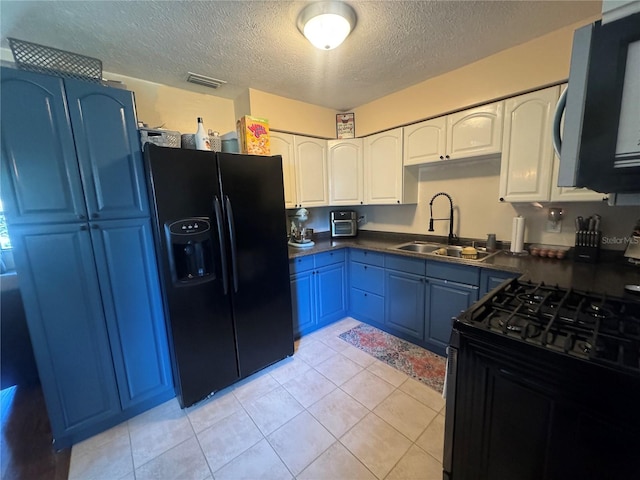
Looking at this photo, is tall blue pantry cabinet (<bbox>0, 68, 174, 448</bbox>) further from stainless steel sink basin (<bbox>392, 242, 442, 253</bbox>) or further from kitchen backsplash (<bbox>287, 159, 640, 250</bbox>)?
stainless steel sink basin (<bbox>392, 242, 442, 253</bbox>)

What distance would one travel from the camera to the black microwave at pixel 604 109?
57 centimetres

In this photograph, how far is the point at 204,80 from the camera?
7.39 feet

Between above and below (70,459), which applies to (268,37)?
above

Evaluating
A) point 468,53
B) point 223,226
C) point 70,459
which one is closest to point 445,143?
point 468,53

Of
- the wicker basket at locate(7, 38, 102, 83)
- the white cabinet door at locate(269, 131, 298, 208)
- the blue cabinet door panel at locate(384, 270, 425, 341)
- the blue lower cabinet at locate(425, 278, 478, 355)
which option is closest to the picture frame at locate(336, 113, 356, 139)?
the white cabinet door at locate(269, 131, 298, 208)

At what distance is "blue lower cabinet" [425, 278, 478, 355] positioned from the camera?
6.70 ft

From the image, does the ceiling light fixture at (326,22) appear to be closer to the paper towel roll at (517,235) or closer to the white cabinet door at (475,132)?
the white cabinet door at (475,132)

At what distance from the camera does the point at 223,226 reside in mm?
1773

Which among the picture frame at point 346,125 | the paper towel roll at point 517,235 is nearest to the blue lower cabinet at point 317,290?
the picture frame at point 346,125

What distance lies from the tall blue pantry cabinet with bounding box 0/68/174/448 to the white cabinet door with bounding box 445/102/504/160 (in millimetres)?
2417

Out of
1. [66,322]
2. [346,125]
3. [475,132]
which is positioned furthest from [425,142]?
[66,322]

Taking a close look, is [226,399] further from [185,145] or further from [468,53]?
[468,53]

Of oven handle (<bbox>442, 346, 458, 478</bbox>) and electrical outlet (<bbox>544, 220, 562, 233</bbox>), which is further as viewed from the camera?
electrical outlet (<bbox>544, 220, 562, 233</bbox>)

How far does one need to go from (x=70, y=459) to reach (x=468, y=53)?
3732 mm
